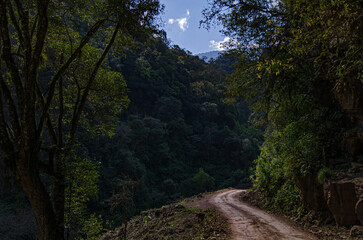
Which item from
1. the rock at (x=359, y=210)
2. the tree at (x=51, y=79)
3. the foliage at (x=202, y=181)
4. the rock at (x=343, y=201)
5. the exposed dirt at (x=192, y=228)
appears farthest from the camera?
the foliage at (x=202, y=181)

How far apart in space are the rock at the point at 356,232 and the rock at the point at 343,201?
18.9 inches

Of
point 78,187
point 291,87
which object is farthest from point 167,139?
point 78,187

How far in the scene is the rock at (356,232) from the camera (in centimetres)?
627

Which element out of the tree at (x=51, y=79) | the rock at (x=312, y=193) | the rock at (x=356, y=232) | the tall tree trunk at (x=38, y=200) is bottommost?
the rock at (x=356, y=232)

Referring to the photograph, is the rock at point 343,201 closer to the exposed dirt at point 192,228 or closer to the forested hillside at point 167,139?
the exposed dirt at point 192,228

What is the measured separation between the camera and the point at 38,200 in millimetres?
6062

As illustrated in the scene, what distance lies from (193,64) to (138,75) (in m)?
22.6

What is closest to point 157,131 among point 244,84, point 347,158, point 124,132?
point 124,132

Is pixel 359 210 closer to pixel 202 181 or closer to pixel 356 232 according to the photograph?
pixel 356 232

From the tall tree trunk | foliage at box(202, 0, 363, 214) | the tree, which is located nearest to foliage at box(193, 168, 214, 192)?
foliage at box(202, 0, 363, 214)

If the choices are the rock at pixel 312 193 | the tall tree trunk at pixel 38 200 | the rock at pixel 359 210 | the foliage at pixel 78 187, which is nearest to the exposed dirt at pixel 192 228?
the foliage at pixel 78 187

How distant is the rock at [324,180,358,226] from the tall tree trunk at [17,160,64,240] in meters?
8.39

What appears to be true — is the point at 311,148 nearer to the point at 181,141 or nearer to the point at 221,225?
the point at 221,225

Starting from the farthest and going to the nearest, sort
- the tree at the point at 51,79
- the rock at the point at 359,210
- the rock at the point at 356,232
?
the rock at the point at 359,210, the rock at the point at 356,232, the tree at the point at 51,79
